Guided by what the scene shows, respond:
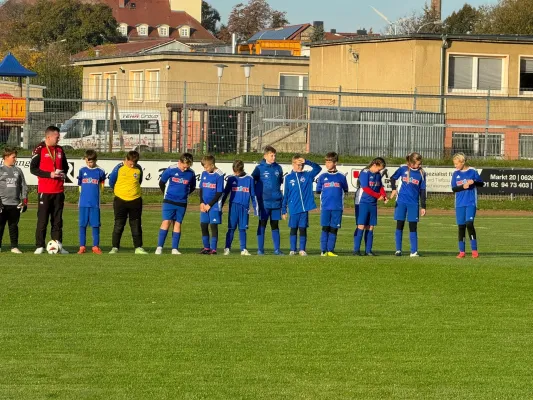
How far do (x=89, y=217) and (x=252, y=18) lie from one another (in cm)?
10812

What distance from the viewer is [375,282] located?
15.0 metres

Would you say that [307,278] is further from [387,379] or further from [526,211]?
[526,211]

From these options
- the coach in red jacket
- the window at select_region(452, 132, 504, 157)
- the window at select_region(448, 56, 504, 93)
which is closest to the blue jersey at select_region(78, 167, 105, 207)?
the coach in red jacket

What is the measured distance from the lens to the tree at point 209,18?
15700 cm

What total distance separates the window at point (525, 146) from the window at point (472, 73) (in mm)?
5029

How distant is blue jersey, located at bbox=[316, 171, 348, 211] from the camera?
19531mm

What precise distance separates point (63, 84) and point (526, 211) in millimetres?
15350

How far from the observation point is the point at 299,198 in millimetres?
19312

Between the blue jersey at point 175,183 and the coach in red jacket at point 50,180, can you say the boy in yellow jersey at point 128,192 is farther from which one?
the coach in red jacket at point 50,180

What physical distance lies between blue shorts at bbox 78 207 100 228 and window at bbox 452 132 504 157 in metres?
21.7

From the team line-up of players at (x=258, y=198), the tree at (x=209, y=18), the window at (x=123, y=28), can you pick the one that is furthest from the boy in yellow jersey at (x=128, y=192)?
the tree at (x=209, y=18)

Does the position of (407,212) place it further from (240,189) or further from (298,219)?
(240,189)

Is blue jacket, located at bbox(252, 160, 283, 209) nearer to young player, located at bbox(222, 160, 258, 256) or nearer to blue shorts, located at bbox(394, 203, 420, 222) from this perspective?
young player, located at bbox(222, 160, 258, 256)

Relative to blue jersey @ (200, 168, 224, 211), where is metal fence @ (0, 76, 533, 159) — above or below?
above
